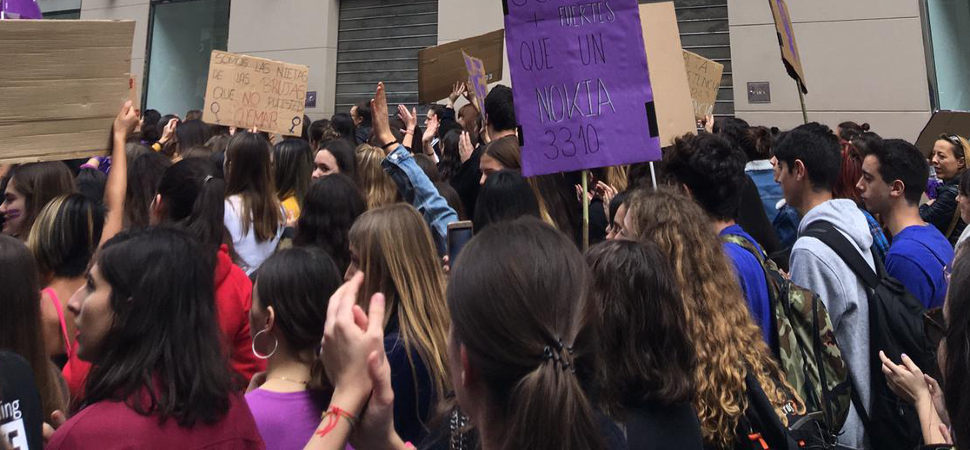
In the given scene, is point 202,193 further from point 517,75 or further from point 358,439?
point 358,439

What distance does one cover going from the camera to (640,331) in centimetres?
222

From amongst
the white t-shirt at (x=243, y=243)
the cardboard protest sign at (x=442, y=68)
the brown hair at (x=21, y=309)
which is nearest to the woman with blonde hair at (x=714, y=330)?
the brown hair at (x=21, y=309)

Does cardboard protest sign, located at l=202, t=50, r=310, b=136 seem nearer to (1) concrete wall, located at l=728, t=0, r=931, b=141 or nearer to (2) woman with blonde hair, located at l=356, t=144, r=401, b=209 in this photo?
(2) woman with blonde hair, located at l=356, t=144, r=401, b=209

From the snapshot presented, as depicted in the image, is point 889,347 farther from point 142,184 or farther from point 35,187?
point 35,187

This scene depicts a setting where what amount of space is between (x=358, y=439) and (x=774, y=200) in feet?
14.7

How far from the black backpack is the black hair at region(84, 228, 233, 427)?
273 cm

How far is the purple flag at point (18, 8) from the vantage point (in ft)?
20.4

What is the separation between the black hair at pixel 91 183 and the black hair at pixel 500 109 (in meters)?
2.63

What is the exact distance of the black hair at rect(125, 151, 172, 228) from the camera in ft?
15.0

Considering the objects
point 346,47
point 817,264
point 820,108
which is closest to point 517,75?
point 817,264

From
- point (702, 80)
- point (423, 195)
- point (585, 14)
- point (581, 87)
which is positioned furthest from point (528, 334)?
point (702, 80)

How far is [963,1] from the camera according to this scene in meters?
11.1

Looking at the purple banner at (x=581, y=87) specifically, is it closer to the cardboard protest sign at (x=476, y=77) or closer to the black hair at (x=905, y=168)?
the black hair at (x=905, y=168)

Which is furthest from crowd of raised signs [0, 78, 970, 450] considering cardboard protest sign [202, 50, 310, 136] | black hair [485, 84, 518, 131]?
cardboard protest sign [202, 50, 310, 136]
